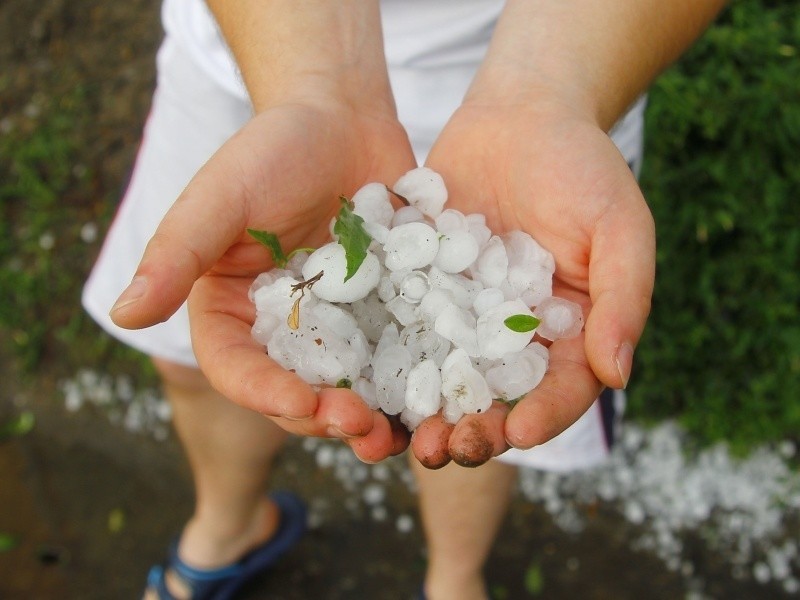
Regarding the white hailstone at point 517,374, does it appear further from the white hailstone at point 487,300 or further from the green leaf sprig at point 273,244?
the green leaf sprig at point 273,244

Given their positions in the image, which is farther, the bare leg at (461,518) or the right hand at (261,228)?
the bare leg at (461,518)

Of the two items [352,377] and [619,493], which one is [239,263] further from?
[619,493]

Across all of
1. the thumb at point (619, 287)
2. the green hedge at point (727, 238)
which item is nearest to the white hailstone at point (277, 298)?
the thumb at point (619, 287)

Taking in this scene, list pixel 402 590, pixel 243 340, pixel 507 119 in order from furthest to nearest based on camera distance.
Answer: pixel 402 590 → pixel 507 119 → pixel 243 340

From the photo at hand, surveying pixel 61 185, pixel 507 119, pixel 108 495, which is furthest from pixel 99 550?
pixel 507 119

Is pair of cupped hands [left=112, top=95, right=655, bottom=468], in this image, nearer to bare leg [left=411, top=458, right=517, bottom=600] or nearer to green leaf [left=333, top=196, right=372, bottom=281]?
green leaf [left=333, top=196, right=372, bottom=281]

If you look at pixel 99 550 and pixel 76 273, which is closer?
pixel 99 550

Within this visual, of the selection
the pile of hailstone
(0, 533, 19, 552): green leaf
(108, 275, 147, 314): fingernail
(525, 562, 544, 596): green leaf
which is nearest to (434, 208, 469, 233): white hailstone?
the pile of hailstone
